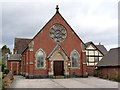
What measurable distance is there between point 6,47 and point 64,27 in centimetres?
5620

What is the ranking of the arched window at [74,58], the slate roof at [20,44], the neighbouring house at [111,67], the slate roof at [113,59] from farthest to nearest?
the slate roof at [20,44]
the arched window at [74,58]
the slate roof at [113,59]
the neighbouring house at [111,67]

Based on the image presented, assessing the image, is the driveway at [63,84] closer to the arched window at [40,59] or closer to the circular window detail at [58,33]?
the arched window at [40,59]

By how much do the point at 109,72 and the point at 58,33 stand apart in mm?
10815

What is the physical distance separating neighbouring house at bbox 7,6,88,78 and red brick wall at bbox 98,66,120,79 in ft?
9.74

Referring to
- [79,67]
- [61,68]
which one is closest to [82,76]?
[79,67]

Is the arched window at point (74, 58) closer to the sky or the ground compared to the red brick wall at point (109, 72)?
closer to the sky

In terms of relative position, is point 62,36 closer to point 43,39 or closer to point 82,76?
point 43,39

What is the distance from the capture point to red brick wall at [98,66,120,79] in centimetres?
2246

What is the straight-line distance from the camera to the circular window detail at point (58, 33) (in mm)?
26203

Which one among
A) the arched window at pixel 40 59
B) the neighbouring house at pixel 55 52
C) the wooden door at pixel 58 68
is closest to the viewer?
the neighbouring house at pixel 55 52

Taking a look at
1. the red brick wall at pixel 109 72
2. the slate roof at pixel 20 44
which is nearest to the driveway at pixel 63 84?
the red brick wall at pixel 109 72

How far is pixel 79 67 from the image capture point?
2650 cm

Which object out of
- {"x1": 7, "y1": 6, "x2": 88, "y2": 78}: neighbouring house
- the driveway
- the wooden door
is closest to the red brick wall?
{"x1": 7, "y1": 6, "x2": 88, "y2": 78}: neighbouring house

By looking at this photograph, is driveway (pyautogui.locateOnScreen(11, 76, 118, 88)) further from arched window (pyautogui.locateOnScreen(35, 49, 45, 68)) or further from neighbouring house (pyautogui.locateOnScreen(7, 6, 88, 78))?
arched window (pyautogui.locateOnScreen(35, 49, 45, 68))
